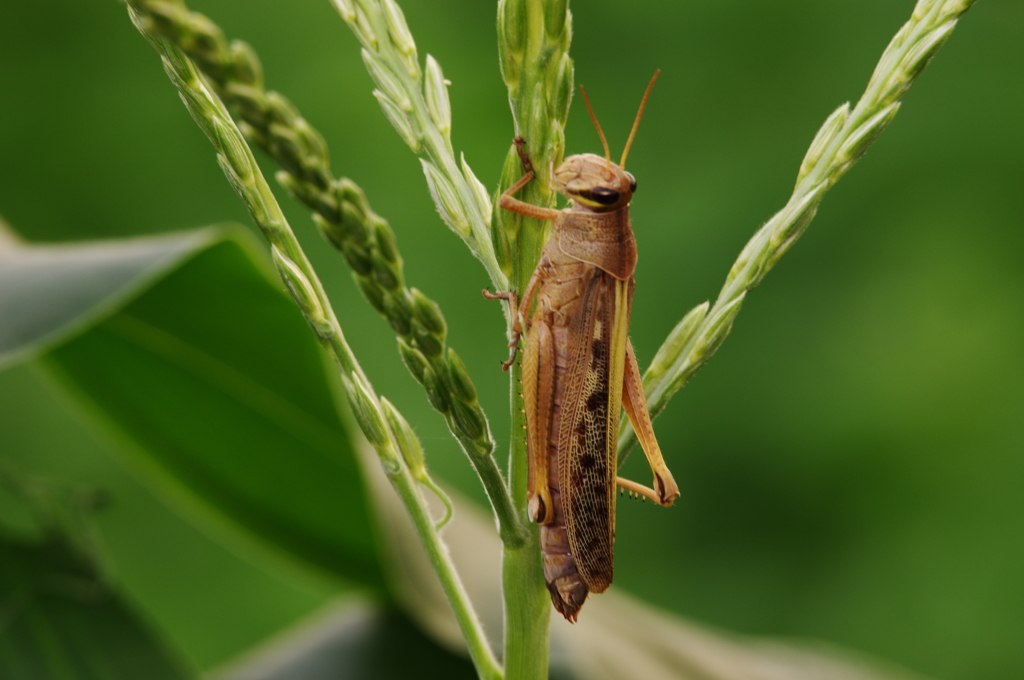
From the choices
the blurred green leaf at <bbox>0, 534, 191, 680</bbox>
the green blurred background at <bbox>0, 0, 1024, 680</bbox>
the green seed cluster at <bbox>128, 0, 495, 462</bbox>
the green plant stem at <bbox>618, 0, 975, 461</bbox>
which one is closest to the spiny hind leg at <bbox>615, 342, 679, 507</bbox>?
the green plant stem at <bbox>618, 0, 975, 461</bbox>

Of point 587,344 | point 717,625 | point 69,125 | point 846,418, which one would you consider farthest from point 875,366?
point 69,125

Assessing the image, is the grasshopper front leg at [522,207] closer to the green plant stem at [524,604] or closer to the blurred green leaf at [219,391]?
the green plant stem at [524,604]

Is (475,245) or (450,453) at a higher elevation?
(475,245)

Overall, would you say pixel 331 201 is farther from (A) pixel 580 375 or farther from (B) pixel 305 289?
(A) pixel 580 375

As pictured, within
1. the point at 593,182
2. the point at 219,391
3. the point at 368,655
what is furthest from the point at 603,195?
the point at 368,655

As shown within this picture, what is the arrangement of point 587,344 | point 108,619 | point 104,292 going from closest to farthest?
point 104,292
point 587,344
point 108,619

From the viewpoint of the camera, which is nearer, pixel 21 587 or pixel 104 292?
pixel 104 292

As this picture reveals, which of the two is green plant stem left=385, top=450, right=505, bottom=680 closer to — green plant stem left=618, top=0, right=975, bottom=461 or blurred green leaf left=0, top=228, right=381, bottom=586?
green plant stem left=618, top=0, right=975, bottom=461

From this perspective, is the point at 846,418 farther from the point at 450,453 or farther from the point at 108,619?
the point at 108,619
